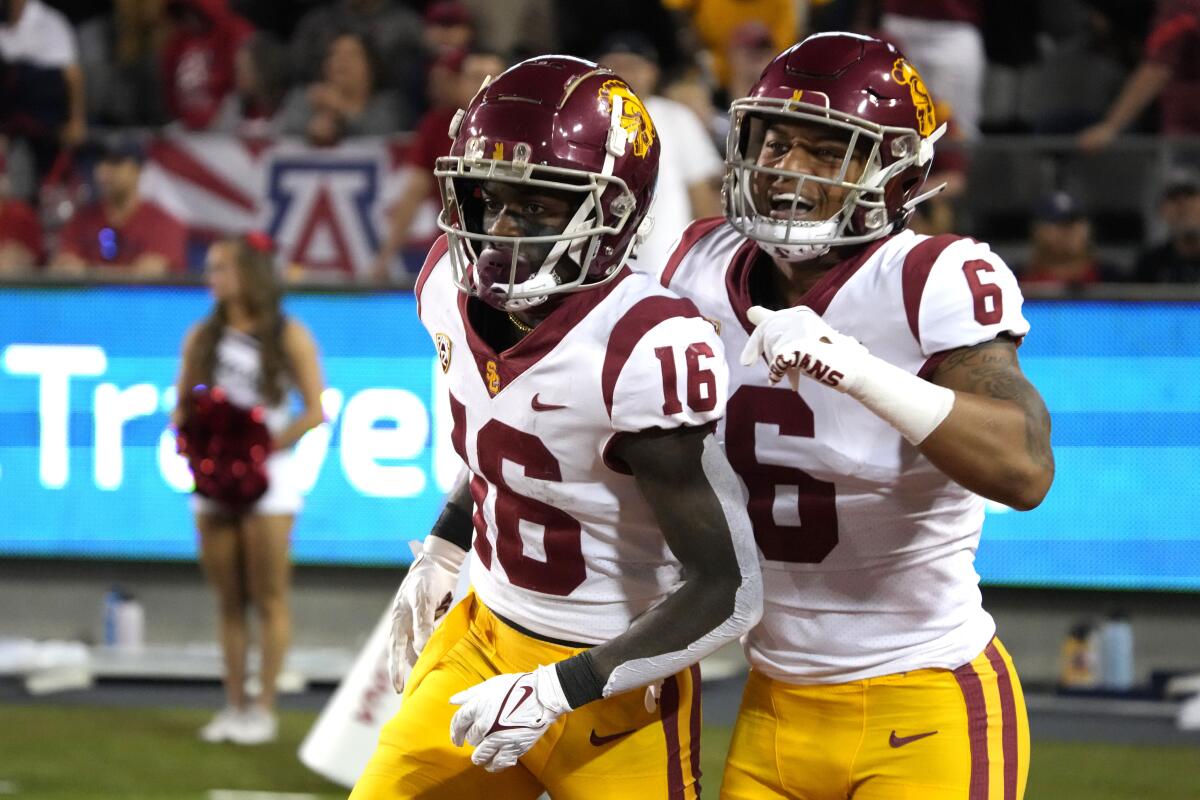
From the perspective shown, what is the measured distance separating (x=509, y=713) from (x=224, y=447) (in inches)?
155

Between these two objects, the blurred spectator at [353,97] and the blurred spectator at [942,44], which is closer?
the blurred spectator at [942,44]

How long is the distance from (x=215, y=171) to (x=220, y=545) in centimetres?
237

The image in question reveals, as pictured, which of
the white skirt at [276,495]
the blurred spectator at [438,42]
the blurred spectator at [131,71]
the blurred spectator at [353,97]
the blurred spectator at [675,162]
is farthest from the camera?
the blurred spectator at [131,71]

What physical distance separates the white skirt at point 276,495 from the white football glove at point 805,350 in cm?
413

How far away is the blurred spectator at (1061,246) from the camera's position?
717 centimetres

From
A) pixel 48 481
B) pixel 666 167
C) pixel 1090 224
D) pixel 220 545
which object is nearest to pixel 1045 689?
pixel 1090 224

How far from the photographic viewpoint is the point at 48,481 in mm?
7312

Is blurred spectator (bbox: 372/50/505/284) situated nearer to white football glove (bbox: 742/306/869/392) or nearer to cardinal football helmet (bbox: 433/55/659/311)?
cardinal football helmet (bbox: 433/55/659/311)

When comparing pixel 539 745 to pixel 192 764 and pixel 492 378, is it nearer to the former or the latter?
pixel 492 378

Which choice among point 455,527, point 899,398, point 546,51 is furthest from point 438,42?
point 899,398

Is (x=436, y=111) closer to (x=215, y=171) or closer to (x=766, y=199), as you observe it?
(x=215, y=171)

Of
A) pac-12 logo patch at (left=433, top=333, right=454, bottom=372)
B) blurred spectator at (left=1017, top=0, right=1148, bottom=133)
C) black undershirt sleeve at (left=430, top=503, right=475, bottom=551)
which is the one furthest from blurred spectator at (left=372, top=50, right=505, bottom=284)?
pac-12 logo patch at (left=433, top=333, right=454, bottom=372)

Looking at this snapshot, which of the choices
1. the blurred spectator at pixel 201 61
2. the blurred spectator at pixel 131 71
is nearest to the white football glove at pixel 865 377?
the blurred spectator at pixel 201 61

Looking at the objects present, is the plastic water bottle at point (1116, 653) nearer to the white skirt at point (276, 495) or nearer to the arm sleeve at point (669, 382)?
the white skirt at point (276, 495)
